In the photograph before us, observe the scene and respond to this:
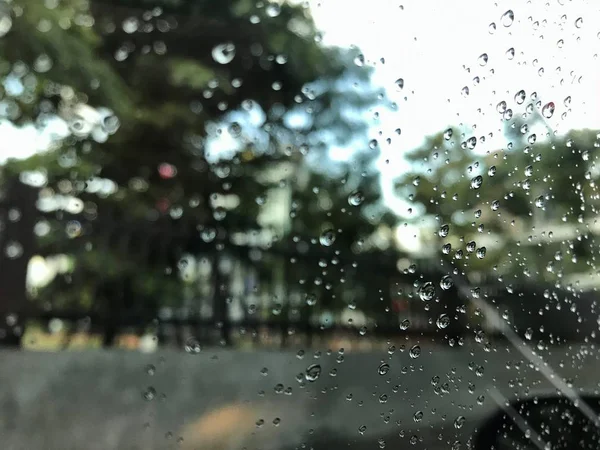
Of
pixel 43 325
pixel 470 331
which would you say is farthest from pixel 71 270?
pixel 470 331

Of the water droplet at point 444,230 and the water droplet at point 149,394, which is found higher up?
the water droplet at point 444,230

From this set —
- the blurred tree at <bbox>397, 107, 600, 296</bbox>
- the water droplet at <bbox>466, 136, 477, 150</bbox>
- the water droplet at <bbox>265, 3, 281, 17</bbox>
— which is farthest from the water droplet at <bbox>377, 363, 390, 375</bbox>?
the water droplet at <bbox>265, 3, 281, 17</bbox>

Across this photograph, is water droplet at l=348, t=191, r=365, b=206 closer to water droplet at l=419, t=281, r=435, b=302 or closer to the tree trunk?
water droplet at l=419, t=281, r=435, b=302

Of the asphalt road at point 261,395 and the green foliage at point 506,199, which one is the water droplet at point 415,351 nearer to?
the asphalt road at point 261,395

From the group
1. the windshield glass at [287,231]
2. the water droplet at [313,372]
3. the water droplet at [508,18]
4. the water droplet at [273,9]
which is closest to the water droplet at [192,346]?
the windshield glass at [287,231]

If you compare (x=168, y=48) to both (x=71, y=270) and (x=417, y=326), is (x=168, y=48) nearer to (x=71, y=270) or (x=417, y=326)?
(x=71, y=270)

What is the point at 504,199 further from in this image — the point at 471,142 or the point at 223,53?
the point at 223,53

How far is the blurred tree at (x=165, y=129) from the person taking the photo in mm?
2355

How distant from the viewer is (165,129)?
2.73m

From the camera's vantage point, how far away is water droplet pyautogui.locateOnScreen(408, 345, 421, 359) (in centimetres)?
144

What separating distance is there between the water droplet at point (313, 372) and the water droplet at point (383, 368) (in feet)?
0.88

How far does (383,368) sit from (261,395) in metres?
0.65

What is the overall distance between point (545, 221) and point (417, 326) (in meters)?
0.65

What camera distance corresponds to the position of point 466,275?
5.33 feet
